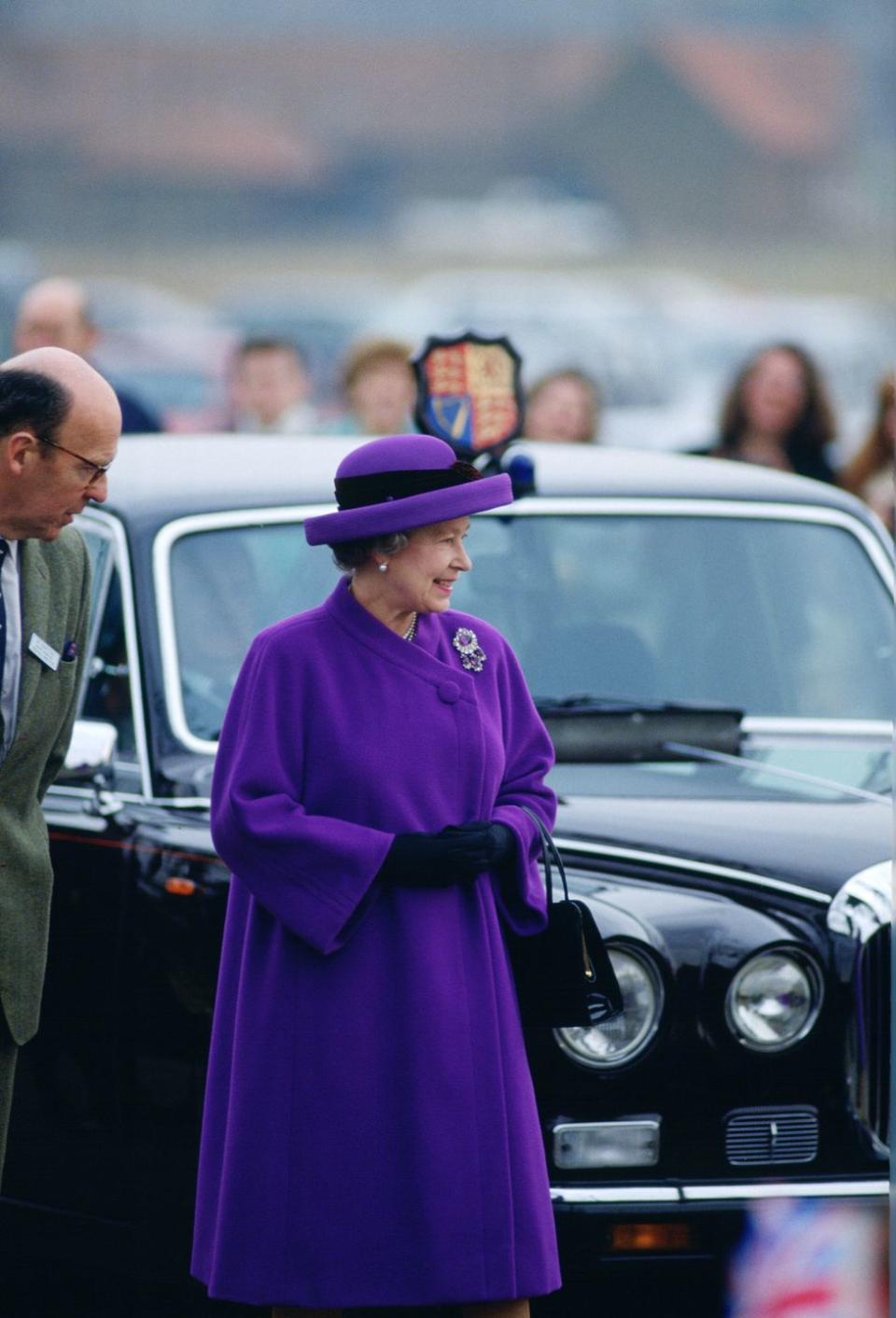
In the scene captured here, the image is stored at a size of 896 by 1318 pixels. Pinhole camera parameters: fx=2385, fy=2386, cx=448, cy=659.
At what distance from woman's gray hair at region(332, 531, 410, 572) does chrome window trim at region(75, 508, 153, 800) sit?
122 cm

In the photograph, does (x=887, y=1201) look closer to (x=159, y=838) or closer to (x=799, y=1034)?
(x=799, y=1034)

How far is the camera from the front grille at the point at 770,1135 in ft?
14.1

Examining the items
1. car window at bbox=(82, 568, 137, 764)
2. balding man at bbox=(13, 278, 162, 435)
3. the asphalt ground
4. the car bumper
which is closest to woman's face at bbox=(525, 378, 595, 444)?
balding man at bbox=(13, 278, 162, 435)

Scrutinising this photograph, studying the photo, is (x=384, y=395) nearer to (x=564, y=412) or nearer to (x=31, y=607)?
(x=564, y=412)

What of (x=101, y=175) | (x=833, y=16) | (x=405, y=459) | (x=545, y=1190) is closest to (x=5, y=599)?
(x=405, y=459)

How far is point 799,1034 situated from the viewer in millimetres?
4293

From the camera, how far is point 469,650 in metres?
3.89

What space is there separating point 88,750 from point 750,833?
51.3 inches

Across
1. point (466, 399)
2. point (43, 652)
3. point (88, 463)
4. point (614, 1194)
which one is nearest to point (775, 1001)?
point (614, 1194)

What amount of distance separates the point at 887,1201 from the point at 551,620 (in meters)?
1.58

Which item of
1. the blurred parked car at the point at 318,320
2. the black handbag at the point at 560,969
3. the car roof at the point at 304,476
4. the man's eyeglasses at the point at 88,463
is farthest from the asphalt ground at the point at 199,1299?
the blurred parked car at the point at 318,320

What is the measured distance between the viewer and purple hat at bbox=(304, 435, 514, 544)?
3744 millimetres

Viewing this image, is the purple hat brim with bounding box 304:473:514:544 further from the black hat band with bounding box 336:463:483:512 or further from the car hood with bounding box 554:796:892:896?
the car hood with bounding box 554:796:892:896

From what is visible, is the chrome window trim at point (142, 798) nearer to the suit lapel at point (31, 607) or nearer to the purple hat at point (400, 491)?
the suit lapel at point (31, 607)
